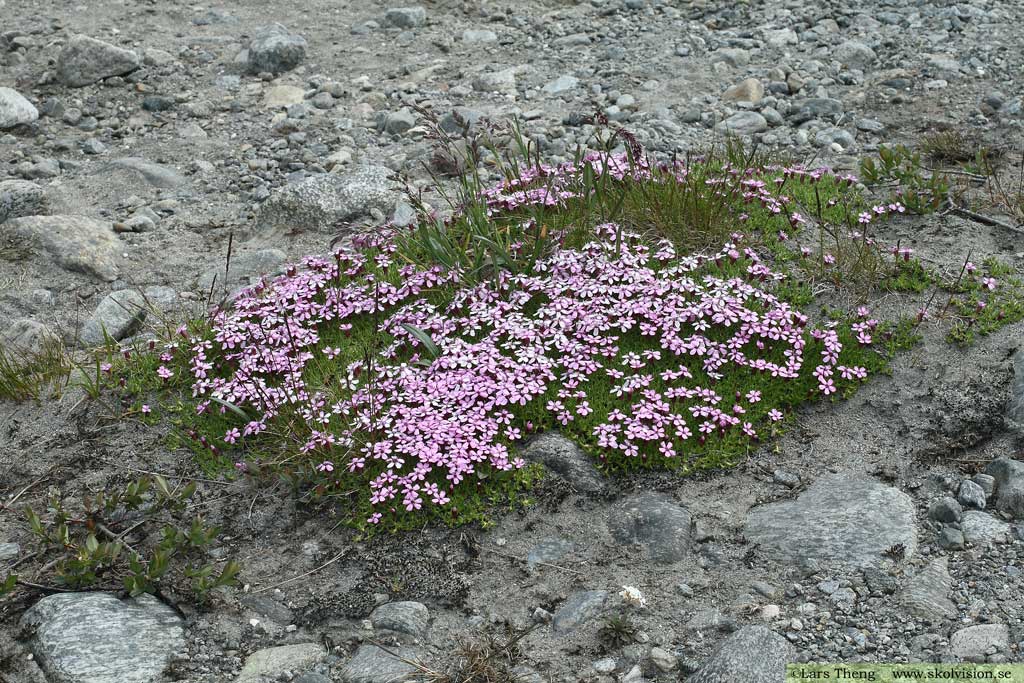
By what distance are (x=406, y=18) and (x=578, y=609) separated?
10417 millimetres

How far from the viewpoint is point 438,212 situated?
8375 mm

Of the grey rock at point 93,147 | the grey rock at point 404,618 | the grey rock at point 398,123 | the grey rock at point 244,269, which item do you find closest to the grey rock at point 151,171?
the grey rock at point 93,147

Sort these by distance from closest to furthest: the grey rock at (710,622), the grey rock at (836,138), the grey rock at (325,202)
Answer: the grey rock at (710,622) < the grey rock at (325,202) < the grey rock at (836,138)

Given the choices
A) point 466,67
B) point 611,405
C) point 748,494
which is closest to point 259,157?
point 466,67

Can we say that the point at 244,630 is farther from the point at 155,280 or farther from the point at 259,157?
the point at 259,157

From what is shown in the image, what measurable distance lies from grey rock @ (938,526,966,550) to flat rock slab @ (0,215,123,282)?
22.3ft

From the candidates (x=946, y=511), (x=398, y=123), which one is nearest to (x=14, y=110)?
(x=398, y=123)

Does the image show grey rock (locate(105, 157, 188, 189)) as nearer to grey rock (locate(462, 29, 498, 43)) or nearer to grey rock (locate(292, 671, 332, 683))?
grey rock (locate(462, 29, 498, 43))

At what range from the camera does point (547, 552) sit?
16.0ft

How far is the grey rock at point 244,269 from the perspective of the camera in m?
7.70

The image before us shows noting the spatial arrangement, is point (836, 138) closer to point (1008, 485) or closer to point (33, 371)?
point (1008, 485)

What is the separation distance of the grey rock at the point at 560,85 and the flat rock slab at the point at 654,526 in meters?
7.14

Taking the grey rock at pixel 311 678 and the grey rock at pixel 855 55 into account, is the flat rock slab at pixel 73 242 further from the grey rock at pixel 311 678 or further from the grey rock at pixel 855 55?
the grey rock at pixel 855 55

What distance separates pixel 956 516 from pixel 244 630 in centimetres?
371
